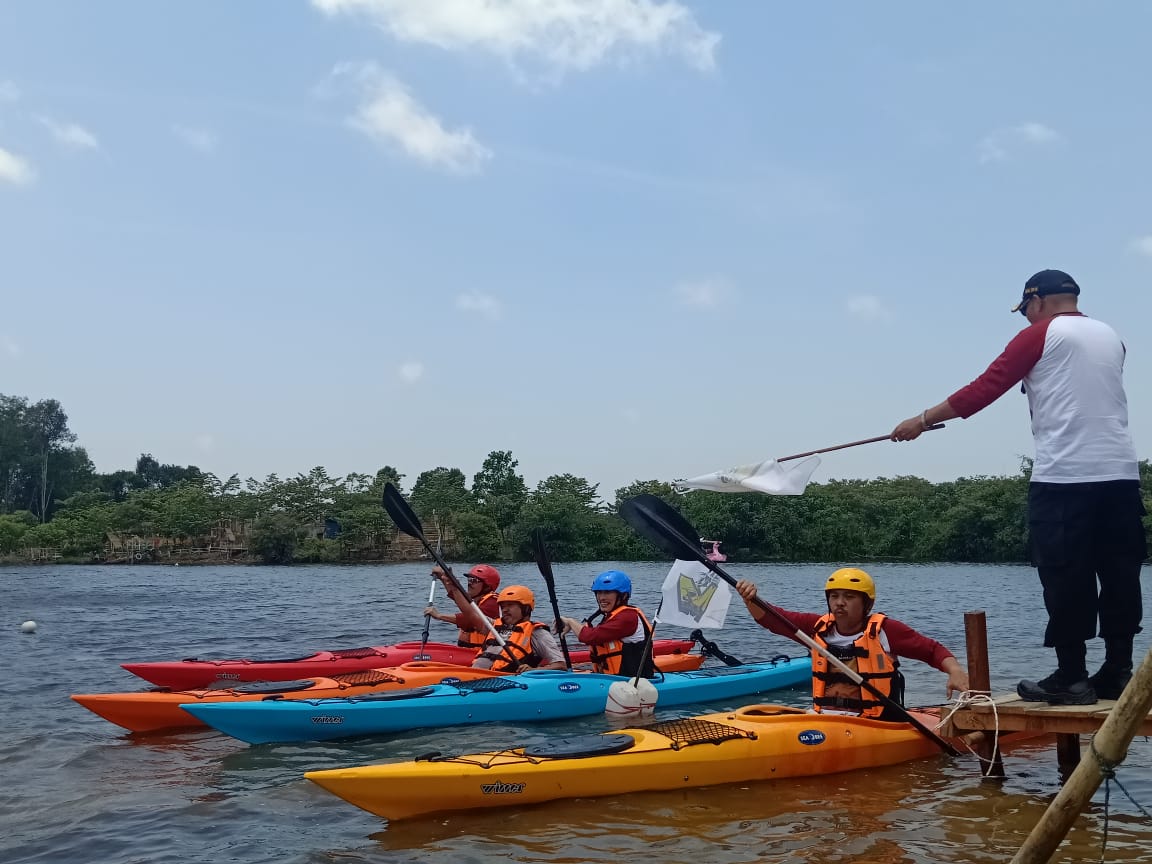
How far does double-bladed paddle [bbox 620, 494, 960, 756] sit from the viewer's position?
6.02 metres

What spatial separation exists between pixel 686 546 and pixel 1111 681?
2532 mm

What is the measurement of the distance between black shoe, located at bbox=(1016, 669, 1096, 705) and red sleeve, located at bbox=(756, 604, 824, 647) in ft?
4.55

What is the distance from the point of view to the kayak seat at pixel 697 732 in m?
5.96

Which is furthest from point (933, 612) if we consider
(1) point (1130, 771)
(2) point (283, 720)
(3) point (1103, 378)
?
(3) point (1103, 378)

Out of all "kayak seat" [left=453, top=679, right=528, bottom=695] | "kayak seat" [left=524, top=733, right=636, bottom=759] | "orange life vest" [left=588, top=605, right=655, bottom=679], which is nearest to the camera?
"kayak seat" [left=524, top=733, right=636, bottom=759]

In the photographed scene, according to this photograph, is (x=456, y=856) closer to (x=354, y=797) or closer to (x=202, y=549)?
(x=354, y=797)

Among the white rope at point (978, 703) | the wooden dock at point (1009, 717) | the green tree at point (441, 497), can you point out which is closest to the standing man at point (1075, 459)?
the wooden dock at point (1009, 717)

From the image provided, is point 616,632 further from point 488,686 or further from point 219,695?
point 219,695

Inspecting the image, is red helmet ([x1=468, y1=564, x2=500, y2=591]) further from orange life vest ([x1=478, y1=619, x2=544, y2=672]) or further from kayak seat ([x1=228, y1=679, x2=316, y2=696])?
kayak seat ([x1=228, y1=679, x2=316, y2=696])

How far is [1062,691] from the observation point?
4.76 m

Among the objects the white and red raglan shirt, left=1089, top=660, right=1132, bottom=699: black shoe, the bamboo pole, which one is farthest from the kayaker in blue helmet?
the bamboo pole

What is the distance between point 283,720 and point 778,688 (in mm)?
5438

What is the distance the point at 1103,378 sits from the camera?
4238 millimetres

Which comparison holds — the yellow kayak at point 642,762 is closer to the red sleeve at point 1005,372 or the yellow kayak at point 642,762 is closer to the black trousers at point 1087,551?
the black trousers at point 1087,551
